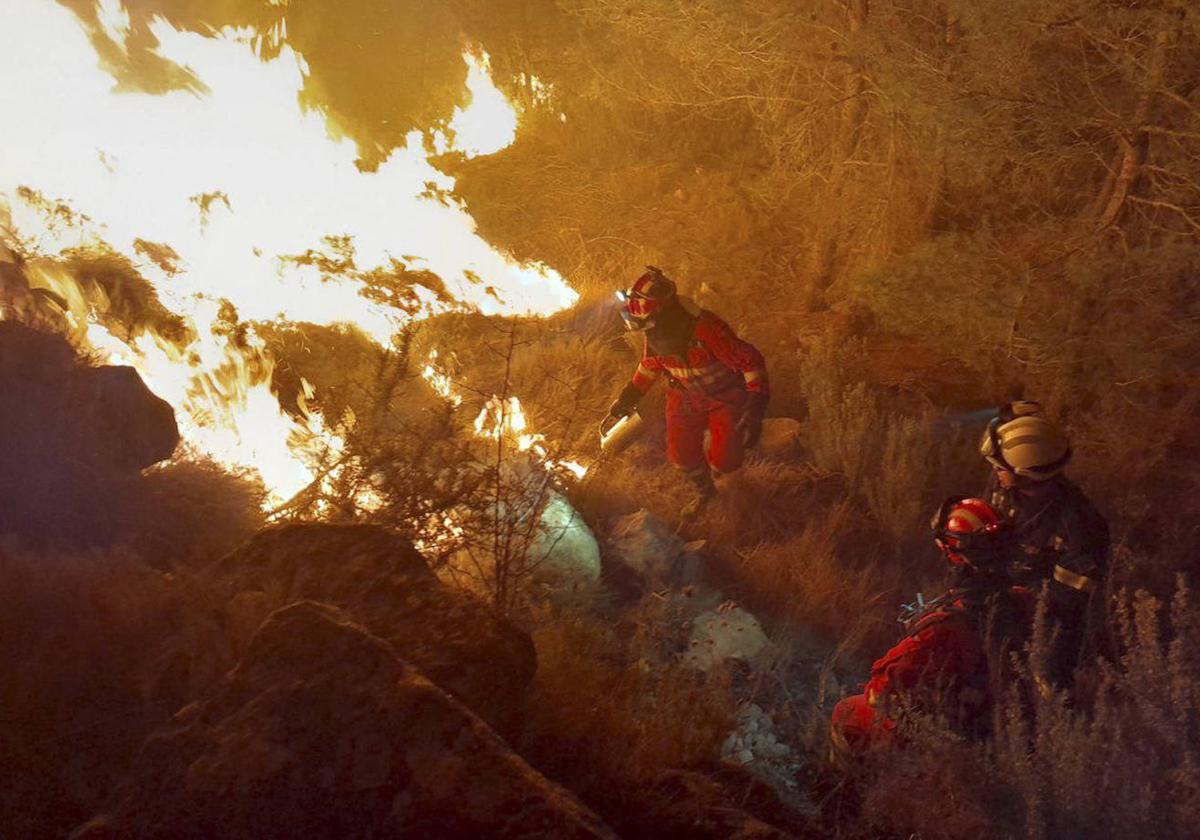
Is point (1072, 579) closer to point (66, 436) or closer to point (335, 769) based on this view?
point (335, 769)

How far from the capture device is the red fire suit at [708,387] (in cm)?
551

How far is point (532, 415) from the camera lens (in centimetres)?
623

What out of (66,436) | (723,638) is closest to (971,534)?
A: (723,638)

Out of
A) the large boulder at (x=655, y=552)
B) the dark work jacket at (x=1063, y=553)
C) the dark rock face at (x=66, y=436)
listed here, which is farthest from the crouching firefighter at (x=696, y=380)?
the dark rock face at (x=66, y=436)

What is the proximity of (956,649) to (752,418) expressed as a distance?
256cm

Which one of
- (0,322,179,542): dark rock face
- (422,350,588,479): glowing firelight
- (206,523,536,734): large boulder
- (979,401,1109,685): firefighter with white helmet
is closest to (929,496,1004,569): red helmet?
(979,401,1109,685): firefighter with white helmet

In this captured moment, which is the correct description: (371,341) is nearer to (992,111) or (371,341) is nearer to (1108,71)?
(992,111)

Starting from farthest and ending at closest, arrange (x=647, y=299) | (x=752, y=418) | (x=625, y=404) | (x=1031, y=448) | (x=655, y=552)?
(x=625, y=404) < (x=752, y=418) < (x=647, y=299) < (x=655, y=552) < (x=1031, y=448)

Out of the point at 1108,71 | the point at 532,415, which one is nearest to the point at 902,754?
the point at 532,415

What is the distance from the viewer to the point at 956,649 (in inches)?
127

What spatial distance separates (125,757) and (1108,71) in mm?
6481

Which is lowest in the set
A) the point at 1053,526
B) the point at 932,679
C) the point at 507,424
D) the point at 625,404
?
the point at 932,679

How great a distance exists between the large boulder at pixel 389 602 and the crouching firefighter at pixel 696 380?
2923 mm

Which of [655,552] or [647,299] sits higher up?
[647,299]
